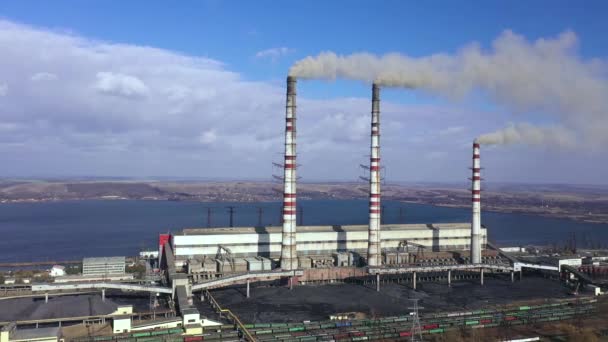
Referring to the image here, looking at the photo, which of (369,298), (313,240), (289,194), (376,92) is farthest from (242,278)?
(376,92)

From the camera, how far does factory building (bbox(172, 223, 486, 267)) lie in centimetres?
2767

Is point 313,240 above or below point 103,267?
above

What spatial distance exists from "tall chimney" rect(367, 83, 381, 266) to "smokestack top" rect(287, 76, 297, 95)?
15.7 ft

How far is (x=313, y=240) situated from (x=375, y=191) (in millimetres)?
4910

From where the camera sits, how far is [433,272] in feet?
96.2

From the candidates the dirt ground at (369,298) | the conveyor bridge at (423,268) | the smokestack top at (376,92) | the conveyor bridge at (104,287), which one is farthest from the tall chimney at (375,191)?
the conveyor bridge at (104,287)

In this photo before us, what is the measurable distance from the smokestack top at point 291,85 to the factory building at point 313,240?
816 cm

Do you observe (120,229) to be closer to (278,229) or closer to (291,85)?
(278,229)

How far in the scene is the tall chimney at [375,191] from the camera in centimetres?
2786

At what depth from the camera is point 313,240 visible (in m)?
29.8

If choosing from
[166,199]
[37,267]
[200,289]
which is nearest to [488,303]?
[200,289]

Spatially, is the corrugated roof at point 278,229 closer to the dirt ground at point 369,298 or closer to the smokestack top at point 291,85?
the dirt ground at point 369,298

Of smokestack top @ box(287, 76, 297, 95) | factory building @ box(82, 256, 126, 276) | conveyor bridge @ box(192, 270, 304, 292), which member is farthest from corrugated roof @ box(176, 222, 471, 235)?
smokestack top @ box(287, 76, 297, 95)

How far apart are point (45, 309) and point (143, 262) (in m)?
15.1
